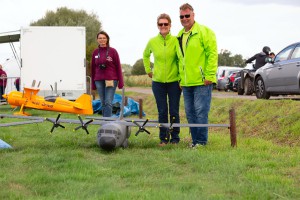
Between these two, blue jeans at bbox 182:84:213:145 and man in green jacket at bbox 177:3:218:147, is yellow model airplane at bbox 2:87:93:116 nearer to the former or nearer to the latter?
blue jeans at bbox 182:84:213:145

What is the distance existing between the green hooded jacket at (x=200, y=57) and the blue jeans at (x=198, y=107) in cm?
16

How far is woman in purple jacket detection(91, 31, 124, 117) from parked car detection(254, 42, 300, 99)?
502 centimetres

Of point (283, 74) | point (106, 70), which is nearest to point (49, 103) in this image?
point (106, 70)

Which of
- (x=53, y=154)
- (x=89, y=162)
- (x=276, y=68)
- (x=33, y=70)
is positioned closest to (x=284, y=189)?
(x=89, y=162)

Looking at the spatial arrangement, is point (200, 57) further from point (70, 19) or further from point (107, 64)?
point (70, 19)

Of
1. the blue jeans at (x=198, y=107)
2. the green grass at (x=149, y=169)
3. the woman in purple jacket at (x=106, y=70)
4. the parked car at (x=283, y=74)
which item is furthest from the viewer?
the parked car at (x=283, y=74)

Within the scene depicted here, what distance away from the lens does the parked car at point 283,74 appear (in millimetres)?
14219

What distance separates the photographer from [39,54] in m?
20.8

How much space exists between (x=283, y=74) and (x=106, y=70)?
219 inches

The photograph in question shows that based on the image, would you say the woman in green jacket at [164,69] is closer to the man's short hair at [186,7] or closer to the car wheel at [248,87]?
the man's short hair at [186,7]

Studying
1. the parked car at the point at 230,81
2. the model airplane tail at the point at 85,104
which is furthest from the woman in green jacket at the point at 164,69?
the parked car at the point at 230,81

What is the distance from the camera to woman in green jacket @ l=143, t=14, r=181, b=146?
952 centimetres

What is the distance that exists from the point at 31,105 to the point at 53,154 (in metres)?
10.2

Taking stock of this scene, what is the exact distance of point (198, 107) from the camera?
30.4 ft
